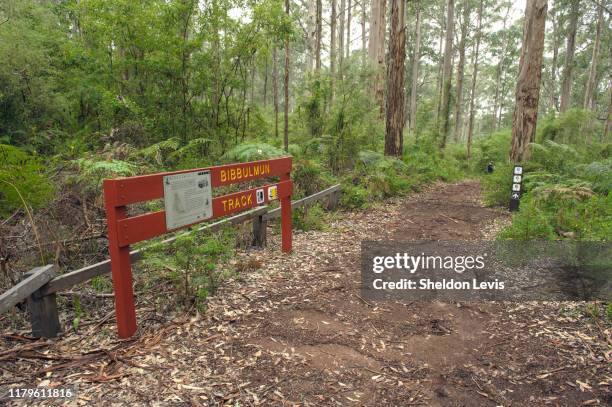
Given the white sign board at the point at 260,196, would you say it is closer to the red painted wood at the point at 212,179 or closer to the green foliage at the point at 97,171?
the red painted wood at the point at 212,179

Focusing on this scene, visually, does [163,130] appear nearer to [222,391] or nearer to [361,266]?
[361,266]

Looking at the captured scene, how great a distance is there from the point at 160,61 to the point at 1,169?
5.14m

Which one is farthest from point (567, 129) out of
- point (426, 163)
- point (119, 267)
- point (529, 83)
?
point (119, 267)

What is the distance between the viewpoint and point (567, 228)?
18.8 ft

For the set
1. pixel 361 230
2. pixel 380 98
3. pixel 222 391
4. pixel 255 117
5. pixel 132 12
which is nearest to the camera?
pixel 222 391

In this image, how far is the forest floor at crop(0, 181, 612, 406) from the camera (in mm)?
2871

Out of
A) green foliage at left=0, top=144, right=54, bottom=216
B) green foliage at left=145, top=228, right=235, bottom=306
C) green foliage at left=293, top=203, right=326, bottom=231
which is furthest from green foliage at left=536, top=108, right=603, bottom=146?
green foliage at left=0, top=144, right=54, bottom=216

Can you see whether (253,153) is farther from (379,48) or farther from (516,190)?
(379,48)

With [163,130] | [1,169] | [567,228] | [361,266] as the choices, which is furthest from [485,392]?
[163,130]

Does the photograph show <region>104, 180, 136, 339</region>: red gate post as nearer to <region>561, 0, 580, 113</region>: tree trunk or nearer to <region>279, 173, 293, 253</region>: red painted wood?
<region>279, 173, 293, 253</region>: red painted wood

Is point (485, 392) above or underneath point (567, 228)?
underneath

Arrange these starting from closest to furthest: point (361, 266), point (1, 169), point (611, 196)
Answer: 1. point (1, 169)
2. point (361, 266)
3. point (611, 196)

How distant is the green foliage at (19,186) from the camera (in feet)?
14.7

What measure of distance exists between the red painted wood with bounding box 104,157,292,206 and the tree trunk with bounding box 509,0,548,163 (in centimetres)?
745
